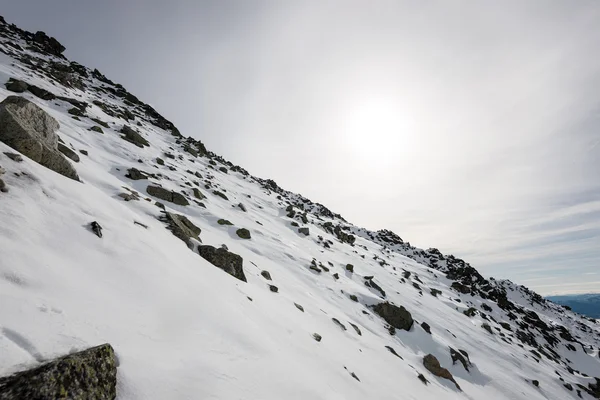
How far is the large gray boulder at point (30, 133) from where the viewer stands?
26.5 feet

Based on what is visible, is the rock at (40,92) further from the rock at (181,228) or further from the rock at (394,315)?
the rock at (394,315)

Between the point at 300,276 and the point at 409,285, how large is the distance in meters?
17.2

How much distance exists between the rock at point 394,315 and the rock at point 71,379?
1734cm

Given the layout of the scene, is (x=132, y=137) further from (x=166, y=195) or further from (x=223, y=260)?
(x=223, y=260)

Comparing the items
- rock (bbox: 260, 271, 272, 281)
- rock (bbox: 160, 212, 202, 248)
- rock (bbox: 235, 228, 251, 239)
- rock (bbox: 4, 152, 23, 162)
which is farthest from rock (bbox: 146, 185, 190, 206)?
rock (bbox: 4, 152, 23, 162)

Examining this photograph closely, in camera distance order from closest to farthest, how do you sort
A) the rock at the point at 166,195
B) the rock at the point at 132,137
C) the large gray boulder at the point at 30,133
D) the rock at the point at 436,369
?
the large gray boulder at the point at 30,133 < the rock at the point at 436,369 < the rock at the point at 166,195 < the rock at the point at 132,137

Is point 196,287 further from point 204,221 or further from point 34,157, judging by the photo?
point 204,221

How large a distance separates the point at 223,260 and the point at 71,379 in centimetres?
784

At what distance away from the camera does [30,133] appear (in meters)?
8.41

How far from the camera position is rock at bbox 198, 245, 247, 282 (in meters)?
10.6

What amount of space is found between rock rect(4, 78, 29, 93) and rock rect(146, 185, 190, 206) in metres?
15.3

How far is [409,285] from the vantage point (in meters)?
28.6

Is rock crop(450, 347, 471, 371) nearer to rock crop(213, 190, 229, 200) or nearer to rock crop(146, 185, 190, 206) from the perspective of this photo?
rock crop(146, 185, 190, 206)

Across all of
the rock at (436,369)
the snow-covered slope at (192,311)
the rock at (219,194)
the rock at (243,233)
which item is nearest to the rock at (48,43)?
the snow-covered slope at (192,311)
